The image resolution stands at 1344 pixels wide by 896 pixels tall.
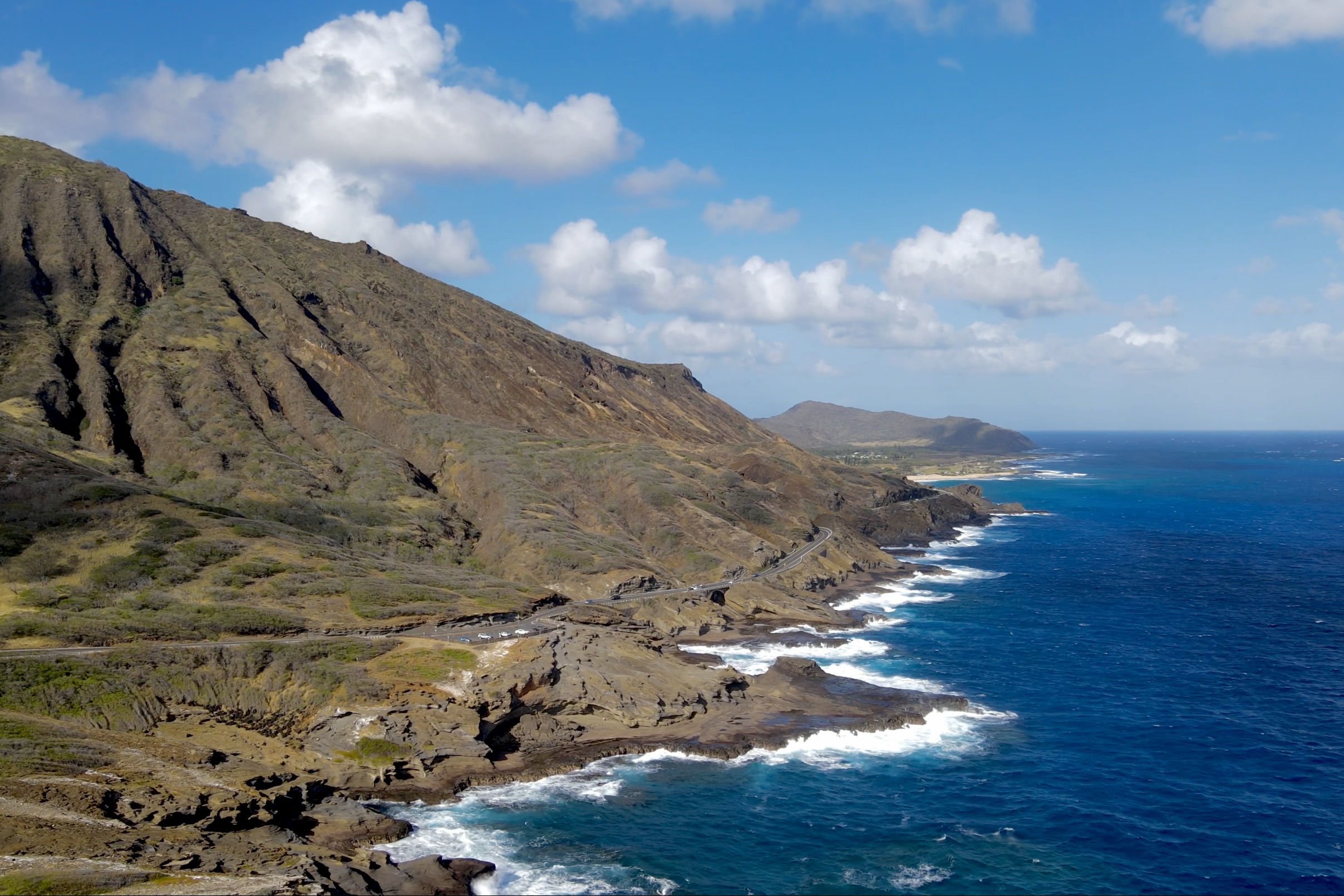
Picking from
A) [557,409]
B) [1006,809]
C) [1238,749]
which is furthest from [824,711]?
[557,409]

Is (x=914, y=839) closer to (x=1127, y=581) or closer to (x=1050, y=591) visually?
(x=1050, y=591)

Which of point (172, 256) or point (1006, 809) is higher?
point (172, 256)

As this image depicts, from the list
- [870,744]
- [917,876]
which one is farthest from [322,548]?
[917,876]

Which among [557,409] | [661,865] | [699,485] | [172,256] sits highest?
[172,256]

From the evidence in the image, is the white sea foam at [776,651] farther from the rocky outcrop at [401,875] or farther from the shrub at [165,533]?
the shrub at [165,533]

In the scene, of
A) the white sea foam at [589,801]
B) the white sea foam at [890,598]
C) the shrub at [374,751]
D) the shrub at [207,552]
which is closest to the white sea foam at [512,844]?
the white sea foam at [589,801]

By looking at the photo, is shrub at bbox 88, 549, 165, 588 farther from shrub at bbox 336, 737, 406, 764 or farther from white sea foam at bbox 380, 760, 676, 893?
white sea foam at bbox 380, 760, 676, 893
